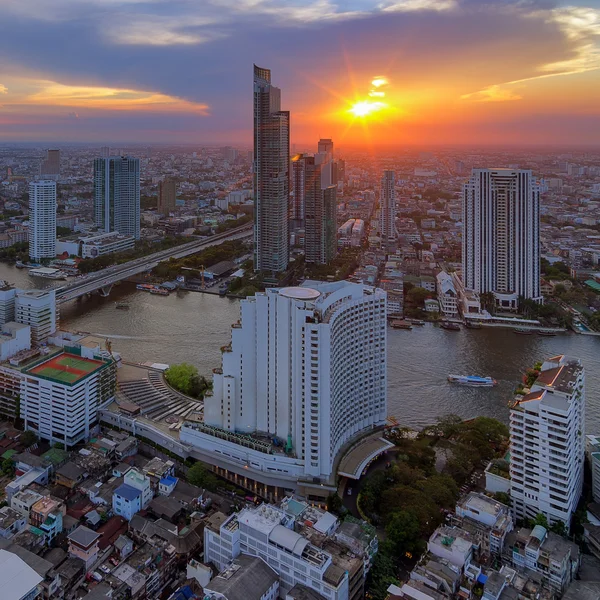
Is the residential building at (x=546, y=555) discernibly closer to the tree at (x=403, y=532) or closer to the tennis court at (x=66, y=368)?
the tree at (x=403, y=532)

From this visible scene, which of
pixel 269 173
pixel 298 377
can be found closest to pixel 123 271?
pixel 269 173

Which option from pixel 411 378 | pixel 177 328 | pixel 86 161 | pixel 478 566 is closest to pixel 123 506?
pixel 478 566

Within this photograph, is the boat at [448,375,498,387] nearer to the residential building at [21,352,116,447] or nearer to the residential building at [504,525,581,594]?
the residential building at [504,525,581,594]

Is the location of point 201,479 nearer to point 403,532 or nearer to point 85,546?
point 85,546

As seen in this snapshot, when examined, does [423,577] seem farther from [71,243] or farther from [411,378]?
[71,243]

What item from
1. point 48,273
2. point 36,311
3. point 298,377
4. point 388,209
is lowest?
point 298,377

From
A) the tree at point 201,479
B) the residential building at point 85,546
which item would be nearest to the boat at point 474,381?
the tree at point 201,479

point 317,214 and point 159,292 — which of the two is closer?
point 159,292
